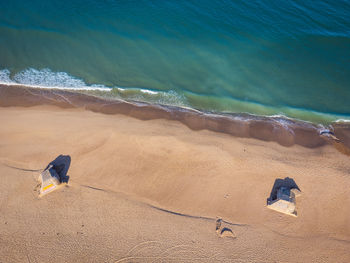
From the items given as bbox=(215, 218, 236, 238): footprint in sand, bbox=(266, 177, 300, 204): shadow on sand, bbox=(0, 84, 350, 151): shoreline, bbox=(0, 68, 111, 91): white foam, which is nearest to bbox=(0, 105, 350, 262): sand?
bbox=(215, 218, 236, 238): footprint in sand

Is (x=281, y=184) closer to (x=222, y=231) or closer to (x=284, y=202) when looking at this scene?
(x=284, y=202)

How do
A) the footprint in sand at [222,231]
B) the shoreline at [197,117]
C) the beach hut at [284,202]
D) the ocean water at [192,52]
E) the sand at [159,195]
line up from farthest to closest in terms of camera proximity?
the ocean water at [192,52] → the shoreline at [197,117] → the beach hut at [284,202] → the footprint in sand at [222,231] → the sand at [159,195]

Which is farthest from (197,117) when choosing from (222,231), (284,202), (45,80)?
(45,80)

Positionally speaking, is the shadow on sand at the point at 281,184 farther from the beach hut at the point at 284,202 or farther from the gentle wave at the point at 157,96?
the gentle wave at the point at 157,96

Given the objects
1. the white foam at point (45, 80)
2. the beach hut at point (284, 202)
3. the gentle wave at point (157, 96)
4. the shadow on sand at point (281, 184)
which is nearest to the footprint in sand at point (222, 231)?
the beach hut at point (284, 202)

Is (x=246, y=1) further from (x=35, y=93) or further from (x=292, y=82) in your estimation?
(x=35, y=93)

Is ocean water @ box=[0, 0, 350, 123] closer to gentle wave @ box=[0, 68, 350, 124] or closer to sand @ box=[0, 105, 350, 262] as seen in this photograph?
gentle wave @ box=[0, 68, 350, 124]

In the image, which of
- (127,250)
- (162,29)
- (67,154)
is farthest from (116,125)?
(162,29)
